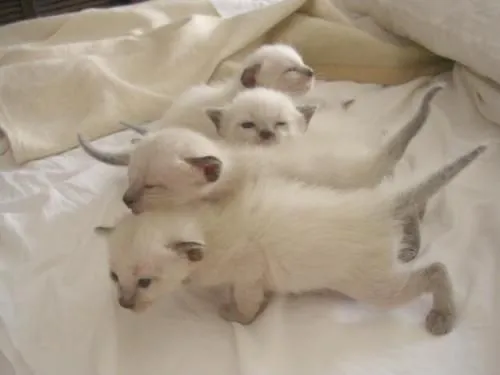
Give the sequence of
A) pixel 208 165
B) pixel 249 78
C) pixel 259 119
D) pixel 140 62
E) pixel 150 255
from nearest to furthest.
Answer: pixel 150 255 → pixel 208 165 → pixel 259 119 → pixel 249 78 → pixel 140 62

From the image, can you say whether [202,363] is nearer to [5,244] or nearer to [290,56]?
[5,244]

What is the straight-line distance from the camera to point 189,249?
3.39ft

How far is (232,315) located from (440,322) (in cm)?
29

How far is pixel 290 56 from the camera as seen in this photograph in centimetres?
152

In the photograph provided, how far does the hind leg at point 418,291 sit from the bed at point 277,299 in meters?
0.02

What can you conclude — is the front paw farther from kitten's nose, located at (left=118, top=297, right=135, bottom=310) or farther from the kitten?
kitten's nose, located at (left=118, top=297, right=135, bottom=310)

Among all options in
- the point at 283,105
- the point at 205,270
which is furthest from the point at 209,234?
the point at 283,105

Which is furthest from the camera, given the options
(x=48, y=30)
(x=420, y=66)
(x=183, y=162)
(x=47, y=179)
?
(x=48, y=30)

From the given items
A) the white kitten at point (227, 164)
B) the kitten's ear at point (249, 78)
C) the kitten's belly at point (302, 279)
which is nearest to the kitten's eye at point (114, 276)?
the white kitten at point (227, 164)

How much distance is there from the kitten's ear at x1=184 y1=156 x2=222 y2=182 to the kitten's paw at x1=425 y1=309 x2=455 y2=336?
36cm

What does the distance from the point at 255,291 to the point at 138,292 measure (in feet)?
0.53

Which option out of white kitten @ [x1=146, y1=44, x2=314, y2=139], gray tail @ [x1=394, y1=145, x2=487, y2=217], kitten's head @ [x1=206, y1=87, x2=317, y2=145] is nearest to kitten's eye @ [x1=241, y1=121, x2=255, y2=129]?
kitten's head @ [x1=206, y1=87, x2=317, y2=145]

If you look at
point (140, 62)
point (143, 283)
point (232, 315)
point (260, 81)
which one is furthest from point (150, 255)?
point (140, 62)

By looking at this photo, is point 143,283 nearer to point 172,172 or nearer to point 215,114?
point 172,172
